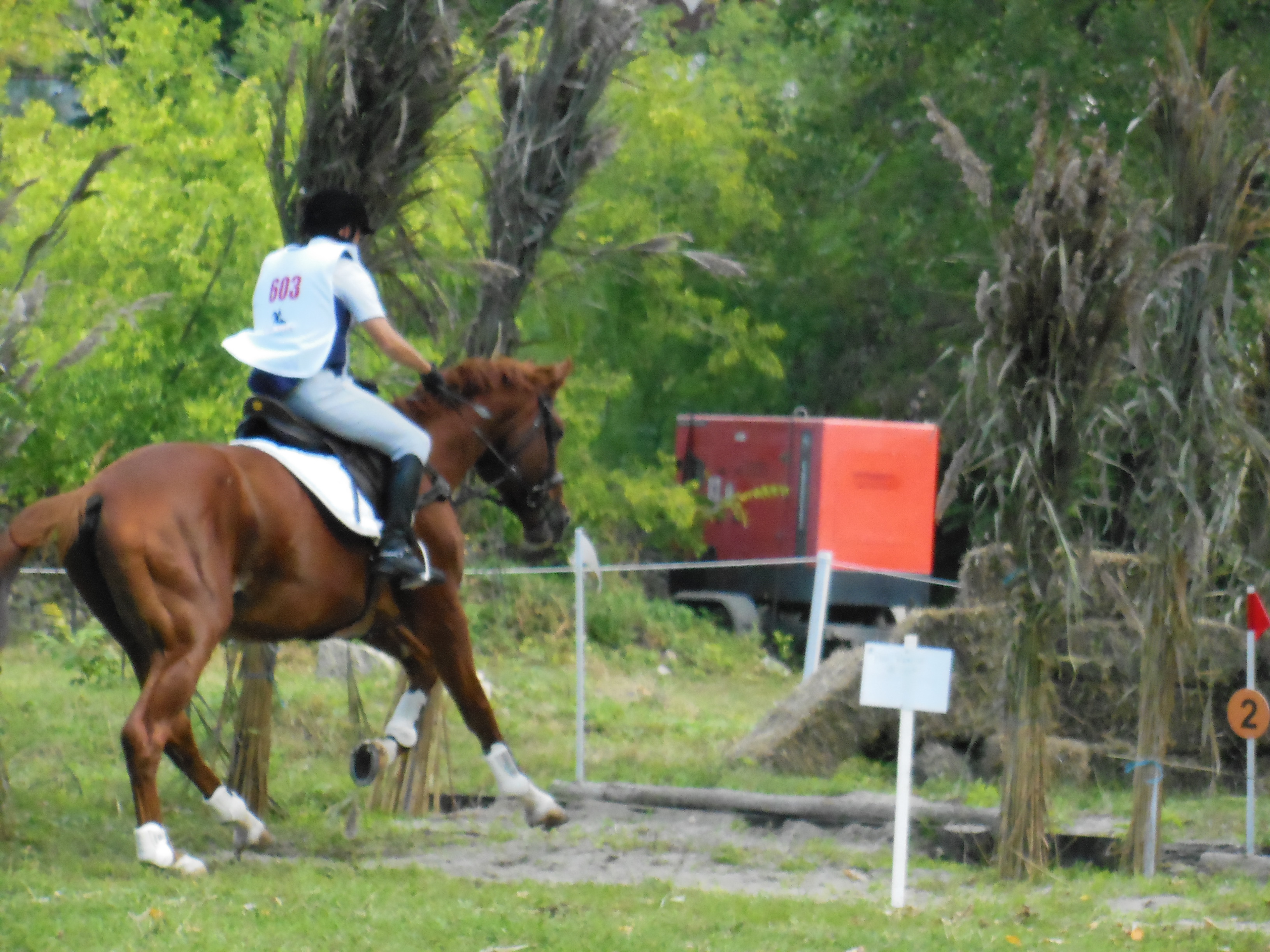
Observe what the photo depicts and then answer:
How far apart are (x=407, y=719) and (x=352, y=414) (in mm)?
1593

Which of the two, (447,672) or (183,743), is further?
(447,672)

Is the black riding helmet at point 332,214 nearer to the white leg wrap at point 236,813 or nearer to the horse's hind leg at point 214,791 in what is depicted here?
the horse's hind leg at point 214,791

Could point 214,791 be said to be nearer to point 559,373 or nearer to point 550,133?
point 559,373

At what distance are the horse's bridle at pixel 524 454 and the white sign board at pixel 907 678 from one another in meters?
2.29

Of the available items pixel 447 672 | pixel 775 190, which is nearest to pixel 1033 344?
pixel 447 672

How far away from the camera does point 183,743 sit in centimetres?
735

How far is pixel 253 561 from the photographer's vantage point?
7.11 meters

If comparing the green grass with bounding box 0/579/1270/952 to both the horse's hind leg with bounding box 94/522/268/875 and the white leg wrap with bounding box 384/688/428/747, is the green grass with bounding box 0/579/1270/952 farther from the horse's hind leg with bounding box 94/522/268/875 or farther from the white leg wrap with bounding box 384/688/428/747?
the white leg wrap with bounding box 384/688/428/747

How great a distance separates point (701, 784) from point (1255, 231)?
4420mm

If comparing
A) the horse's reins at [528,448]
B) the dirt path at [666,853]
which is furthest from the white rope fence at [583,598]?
the dirt path at [666,853]

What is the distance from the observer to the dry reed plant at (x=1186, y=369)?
779cm

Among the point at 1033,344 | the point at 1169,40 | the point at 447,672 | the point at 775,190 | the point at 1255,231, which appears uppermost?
the point at 775,190

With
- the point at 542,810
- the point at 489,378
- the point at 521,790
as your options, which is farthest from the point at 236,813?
the point at 489,378

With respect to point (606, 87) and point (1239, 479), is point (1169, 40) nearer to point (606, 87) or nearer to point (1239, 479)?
point (1239, 479)
